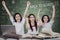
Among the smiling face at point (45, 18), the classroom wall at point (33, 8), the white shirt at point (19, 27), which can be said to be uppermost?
the classroom wall at point (33, 8)

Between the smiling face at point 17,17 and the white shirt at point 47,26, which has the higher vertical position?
the smiling face at point 17,17

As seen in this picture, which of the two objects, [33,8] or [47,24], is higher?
[33,8]

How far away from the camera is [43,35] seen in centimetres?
182

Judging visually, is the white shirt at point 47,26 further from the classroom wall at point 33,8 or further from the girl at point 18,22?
the girl at point 18,22

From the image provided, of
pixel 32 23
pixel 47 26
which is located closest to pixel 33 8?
pixel 32 23

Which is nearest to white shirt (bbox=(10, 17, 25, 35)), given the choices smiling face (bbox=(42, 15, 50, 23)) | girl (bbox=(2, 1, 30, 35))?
girl (bbox=(2, 1, 30, 35))

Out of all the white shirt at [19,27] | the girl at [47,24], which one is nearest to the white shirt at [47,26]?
the girl at [47,24]

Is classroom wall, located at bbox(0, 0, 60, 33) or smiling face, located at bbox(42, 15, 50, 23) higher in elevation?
classroom wall, located at bbox(0, 0, 60, 33)

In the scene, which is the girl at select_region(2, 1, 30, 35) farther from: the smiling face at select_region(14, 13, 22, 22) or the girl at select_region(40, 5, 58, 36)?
the girl at select_region(40, 5, 58, 36)

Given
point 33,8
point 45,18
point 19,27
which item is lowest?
point 19,27

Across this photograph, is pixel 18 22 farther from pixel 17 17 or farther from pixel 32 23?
pixel 32 23

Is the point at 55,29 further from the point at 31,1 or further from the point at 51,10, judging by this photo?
the point at 31,1

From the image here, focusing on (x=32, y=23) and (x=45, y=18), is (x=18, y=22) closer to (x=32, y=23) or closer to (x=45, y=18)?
(x=32, y=23)

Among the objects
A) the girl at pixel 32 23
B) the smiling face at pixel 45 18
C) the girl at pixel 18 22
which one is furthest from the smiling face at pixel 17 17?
the smiling face at pixel 45 18
